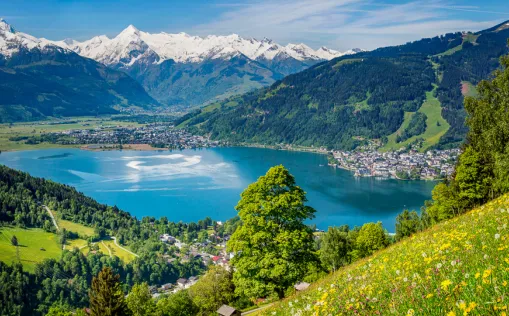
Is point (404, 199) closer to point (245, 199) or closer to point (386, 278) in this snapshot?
point (245, 199)

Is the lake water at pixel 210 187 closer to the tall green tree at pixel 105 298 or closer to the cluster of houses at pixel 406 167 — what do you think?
the cluster of houses at pixel 406 167

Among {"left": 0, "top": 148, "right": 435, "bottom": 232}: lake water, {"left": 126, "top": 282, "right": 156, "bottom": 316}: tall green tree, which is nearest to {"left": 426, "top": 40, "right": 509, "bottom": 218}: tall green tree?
{"left": 126, "top": 282, "right": 156, "bottom": 316}: tall green tree

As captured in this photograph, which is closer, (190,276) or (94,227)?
(190,276)

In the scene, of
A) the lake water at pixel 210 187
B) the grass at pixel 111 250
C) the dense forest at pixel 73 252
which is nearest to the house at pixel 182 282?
the dense forest at pixel 73 252

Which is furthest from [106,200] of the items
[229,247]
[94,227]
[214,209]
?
[229,247]

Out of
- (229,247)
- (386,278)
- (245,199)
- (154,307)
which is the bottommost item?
(154,307)

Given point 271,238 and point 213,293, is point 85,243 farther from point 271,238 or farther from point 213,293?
point 271,238

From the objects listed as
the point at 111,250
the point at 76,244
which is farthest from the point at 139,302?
the point at 76,244

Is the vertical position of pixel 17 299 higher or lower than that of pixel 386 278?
lower
